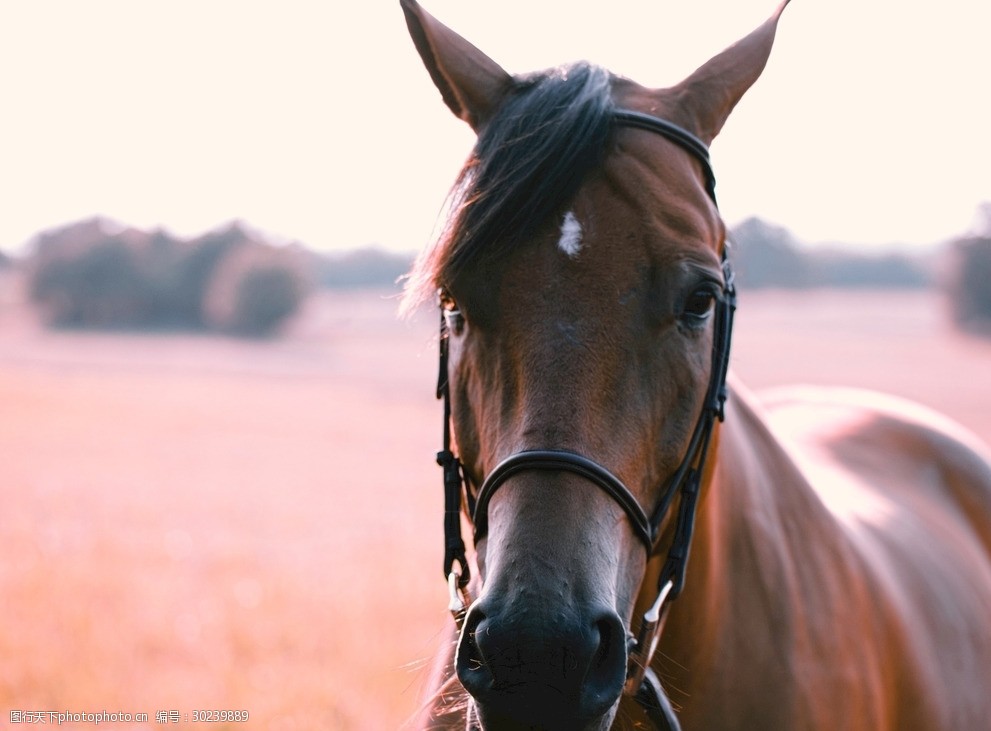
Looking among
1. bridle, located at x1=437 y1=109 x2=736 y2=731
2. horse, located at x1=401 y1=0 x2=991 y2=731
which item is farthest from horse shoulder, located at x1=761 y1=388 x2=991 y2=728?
bridle, located at x1=437 y1=109 x2=736 y2=731

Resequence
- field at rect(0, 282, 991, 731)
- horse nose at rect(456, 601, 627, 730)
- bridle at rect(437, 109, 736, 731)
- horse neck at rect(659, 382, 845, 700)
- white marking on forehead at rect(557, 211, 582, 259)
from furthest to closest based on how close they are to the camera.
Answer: field at rect(0, 282, 991, 731) → horse neck at rect(659, 382, 845, 700) → white marking on forehead at rect(557, 211, 582, 259) → bridle at rect(437, 109, 736, 731) → horse nose at rect(456, 601, 627, 730)

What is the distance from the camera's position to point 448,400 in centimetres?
237

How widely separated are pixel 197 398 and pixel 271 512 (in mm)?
21289

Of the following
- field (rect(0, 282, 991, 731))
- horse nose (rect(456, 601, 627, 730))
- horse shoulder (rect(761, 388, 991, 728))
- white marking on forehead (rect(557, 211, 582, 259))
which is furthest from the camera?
field (rect(0, 282, 991, 731))

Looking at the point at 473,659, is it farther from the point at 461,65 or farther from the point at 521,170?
the point at 461,65

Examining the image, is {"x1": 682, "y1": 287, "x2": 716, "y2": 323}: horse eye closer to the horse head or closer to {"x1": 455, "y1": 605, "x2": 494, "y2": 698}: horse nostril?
the horse head

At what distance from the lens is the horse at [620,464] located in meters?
1.75

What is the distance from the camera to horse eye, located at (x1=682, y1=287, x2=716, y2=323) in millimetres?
2109

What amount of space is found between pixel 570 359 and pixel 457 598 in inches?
29.7

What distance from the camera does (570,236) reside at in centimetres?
204

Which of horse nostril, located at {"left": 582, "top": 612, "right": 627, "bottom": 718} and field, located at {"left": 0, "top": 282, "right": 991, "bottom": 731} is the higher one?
horse nostril, located at {"left": 582, "top": 612, "right": 627, "bottom": 718}

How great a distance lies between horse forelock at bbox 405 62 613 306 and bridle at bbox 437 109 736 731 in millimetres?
123

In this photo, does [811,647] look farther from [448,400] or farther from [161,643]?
[161,643]

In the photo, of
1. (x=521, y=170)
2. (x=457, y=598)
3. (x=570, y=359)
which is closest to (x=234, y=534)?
(x=457, y=598)
